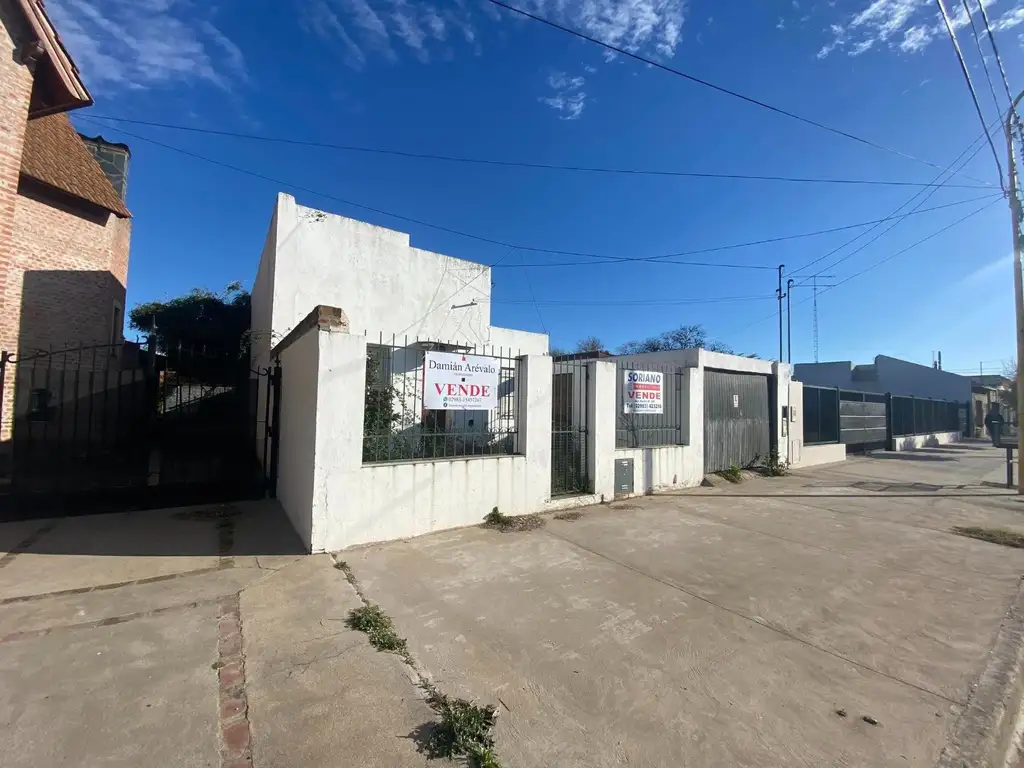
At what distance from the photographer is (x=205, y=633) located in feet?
11.2

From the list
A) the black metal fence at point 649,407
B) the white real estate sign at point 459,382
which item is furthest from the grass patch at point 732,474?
the white real estate sign at point 459,382

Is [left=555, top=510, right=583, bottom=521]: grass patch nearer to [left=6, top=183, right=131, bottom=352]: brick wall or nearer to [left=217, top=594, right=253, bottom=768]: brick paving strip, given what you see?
[left=217, top=594, right=253, bottom=768]: brick paving strip

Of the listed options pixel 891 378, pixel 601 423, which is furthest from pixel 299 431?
pixel 891 378

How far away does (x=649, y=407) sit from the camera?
9.43m

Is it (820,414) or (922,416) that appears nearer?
(820,414)

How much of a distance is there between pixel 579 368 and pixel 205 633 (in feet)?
20.8

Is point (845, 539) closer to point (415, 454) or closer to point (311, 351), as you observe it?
point (415, 454)

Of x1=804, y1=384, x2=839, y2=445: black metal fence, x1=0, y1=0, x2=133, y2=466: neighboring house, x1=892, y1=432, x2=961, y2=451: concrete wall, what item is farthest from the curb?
x1=892, y1=432, x2=961, y2=451: concrete wall

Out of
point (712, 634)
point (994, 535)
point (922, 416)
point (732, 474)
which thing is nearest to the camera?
point (712, 634)

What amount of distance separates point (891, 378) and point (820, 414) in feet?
94.3

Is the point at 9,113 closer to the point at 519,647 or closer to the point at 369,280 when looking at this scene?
the point at 369,280

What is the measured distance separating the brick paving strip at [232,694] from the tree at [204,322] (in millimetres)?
16617

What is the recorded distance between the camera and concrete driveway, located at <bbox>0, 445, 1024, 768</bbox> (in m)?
2.41

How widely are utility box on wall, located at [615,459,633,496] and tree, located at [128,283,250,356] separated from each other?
15546 mm
